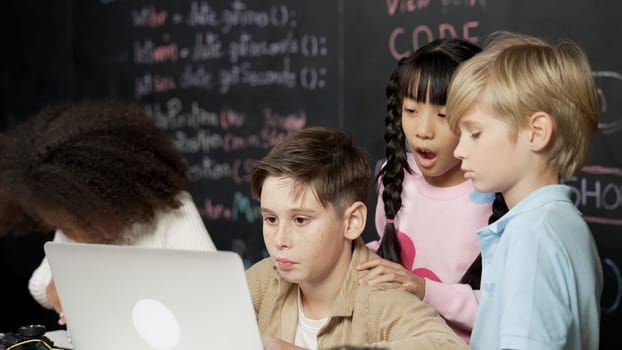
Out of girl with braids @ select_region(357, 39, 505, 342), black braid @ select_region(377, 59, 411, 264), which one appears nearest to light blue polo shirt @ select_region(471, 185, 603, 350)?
girl with braids @ select_region(357, 39, 505, 342)

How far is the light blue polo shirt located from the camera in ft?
5.03

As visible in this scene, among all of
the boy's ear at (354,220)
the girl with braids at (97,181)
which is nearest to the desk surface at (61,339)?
the girl with braids at (97,181)

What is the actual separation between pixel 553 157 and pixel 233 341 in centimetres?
65

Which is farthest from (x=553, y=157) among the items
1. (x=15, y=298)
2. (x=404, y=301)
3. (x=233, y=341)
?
(x=15, y=298)

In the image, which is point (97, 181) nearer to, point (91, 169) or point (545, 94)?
point (91, 169)

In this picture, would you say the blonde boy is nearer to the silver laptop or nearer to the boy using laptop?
the boy using laptop

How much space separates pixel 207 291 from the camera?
1.48 meters

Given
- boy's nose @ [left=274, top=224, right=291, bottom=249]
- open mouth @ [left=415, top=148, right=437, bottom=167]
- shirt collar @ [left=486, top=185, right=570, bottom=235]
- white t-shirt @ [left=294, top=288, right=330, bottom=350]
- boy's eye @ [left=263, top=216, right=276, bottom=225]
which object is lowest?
white t-shirt @ [left=294, top=288, right=330, bottom=350]

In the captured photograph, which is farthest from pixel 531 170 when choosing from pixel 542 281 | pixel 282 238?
pixel 282 238

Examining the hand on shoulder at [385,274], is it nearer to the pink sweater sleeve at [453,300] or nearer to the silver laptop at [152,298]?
the pink sweater sleeve at [453,300]

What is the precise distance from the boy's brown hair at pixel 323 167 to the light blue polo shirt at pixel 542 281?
0.35 meters

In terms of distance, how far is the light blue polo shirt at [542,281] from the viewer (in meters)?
1.53

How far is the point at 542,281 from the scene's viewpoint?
1540 mm

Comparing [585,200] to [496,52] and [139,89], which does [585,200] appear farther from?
[139,89]
